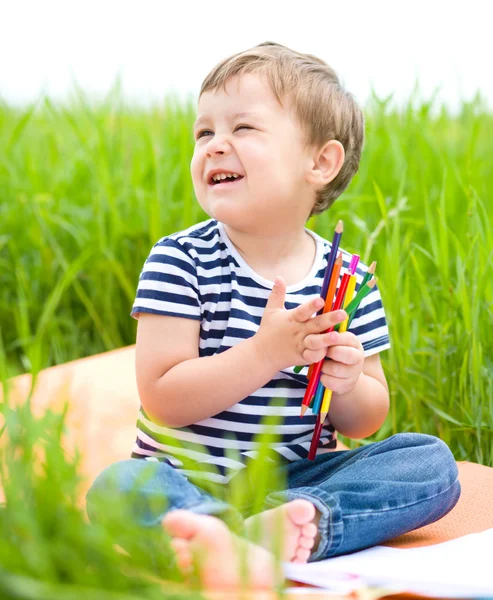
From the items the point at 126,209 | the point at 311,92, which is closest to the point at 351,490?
the point at 311,92

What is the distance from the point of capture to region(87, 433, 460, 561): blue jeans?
0.99 metres

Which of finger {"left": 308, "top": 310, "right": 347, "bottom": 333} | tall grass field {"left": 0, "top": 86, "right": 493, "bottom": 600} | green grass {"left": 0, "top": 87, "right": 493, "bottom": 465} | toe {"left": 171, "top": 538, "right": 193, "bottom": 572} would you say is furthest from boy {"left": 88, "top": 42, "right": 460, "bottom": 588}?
green grass {"left": 0, "top": 87, "right": 493, "bottom": 465}

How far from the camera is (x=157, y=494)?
3.12 feet

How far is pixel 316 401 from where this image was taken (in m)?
1.12

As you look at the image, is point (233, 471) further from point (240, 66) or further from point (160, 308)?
point (240, 66)

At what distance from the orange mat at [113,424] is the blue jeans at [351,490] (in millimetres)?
42

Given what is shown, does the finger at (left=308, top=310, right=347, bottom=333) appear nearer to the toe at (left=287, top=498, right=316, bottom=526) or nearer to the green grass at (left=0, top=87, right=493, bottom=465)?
the toe at (left=287, top=498, right=316, bottom=526)

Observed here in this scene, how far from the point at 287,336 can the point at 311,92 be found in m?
0.37

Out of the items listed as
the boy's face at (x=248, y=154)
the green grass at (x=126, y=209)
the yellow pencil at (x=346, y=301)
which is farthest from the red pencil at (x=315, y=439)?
the green grass at (x=126, y=209)

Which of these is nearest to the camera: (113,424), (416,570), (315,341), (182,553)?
(182,553)

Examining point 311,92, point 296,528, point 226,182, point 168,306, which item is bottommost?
point 296,528

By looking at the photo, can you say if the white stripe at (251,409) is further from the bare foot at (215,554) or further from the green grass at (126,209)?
the green grass at (126,209)

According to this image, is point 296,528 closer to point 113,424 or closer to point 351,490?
point 351,490

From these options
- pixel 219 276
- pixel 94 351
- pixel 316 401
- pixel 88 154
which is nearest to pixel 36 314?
pixel 94 351
